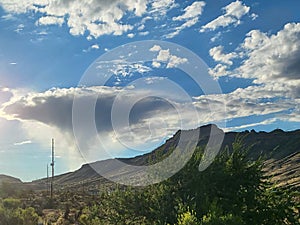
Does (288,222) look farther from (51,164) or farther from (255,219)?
(51,164)

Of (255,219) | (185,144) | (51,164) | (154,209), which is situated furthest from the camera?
(51,164)

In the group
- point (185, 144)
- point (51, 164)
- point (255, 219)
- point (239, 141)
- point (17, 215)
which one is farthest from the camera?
point (51, 164)

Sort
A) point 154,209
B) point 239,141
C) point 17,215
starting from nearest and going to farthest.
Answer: point 154,209, point 239,141, point 17,215

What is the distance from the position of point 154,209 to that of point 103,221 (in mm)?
4865

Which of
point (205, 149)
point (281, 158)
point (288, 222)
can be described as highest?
point (281, 158)

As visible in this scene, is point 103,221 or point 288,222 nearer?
point 288,222

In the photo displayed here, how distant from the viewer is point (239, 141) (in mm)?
25766

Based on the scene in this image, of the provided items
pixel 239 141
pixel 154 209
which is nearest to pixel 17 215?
pixel 154 209

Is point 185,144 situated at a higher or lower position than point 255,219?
higher

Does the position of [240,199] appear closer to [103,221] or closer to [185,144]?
[185,144]

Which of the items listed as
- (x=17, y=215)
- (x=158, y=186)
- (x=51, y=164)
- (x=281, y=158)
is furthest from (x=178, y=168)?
(x=281, y=158)

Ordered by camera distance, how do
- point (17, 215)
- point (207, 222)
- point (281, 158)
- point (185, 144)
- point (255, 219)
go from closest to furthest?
1. point (207, 222)
2. point (255, 219)
3. point (185, 144)
4. point (17, 215)
5. point (281, 158)

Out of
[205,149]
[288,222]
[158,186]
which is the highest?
[205,149]

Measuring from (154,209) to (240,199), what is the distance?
477cm
